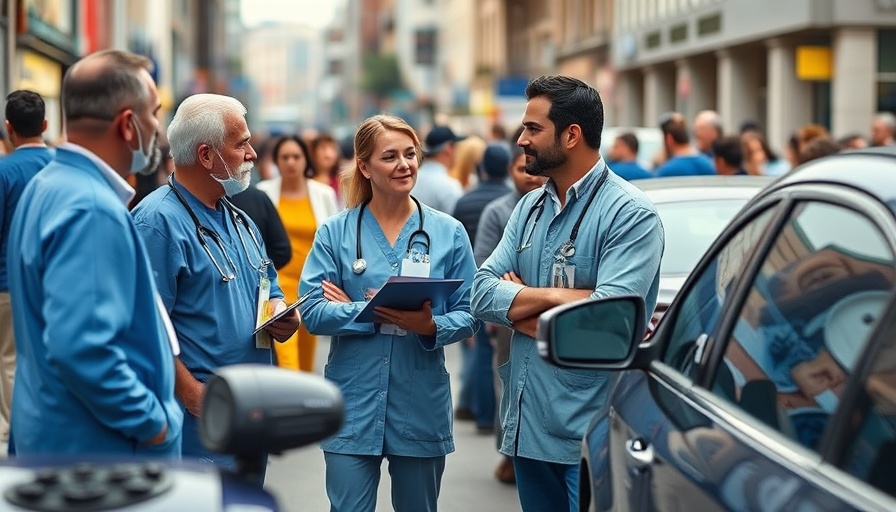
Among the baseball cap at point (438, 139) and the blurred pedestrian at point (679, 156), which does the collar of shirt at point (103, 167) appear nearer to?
the blurred pedestrian at point (679, 156)

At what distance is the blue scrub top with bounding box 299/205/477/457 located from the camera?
5.50 meters

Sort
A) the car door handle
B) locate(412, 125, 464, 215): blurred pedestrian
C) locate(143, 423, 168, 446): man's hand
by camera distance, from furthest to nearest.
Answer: locate(412, 125, 464, 215): blurred pedestrian, locate(143, 423, 168, 446): man's hand, the car door handle

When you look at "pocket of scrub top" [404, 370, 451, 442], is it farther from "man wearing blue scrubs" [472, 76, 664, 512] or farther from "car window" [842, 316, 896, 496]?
"car window" [842, 316, 896, 496]

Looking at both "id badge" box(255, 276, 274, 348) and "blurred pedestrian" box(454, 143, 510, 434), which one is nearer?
"id badge" box(255, 276, 274, 348)

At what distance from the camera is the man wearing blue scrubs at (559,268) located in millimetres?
5094

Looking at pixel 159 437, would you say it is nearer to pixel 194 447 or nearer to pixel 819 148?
pixel 194 447

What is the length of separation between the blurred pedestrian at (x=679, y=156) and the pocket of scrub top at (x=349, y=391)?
625 centimetres

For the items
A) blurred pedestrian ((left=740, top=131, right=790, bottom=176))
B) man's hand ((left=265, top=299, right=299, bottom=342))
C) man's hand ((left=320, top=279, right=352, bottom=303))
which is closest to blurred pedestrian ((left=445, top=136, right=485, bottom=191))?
blurred pedestrian ((left=740, top=131, right=790, bottom=176))

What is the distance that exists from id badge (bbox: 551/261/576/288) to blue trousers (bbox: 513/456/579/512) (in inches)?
24.4

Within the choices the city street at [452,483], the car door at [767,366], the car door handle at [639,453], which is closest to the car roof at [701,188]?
the city street at [452,483]

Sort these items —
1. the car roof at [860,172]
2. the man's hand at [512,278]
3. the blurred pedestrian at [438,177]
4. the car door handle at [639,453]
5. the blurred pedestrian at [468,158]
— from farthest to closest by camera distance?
the blurred pedestrian at [468,158] → the blurred pedestrian at [438,177] → the man's hand at [512,278] → the car door handle at [639,453] → the car roof at [860,172]

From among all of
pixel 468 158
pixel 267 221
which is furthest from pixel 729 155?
pixel 267 221

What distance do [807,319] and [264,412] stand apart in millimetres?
1144

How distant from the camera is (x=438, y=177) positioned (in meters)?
12.2
